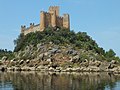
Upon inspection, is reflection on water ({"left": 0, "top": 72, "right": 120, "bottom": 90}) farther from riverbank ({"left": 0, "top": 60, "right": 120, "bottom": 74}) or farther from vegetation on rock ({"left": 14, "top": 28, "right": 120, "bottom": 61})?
vegetation on rock ({"left": 14, "top": 28, "right": 120, "bottom": 61})

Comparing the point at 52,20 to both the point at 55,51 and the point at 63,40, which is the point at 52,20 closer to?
the point at 63,40

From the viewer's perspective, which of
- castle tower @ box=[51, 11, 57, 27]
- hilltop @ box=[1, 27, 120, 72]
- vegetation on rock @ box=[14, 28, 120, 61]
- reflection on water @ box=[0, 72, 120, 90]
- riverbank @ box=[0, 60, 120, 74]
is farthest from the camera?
castle tower @ box=[51, 11, 57, 27]

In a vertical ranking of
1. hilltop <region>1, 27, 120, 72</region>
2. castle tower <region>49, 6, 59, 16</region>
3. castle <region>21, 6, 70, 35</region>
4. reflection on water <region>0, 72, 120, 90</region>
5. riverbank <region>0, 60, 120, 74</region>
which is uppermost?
castle tower <region>49, 6, 59, 16</region>

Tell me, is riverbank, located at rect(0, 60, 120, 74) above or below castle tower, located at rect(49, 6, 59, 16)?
below

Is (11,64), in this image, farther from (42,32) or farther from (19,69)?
(42,32)

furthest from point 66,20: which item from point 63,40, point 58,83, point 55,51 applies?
point 58,83

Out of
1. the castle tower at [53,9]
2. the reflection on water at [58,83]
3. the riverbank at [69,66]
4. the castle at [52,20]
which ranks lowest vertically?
the reflection on water at [58,83]

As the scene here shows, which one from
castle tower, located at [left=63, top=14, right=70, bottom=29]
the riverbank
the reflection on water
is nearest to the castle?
castle tower, located at [left=63, top=14, right=70, bottom=29]

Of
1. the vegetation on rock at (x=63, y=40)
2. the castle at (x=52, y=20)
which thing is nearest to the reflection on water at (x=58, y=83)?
the vegetation on rock at (x=63, y=40)

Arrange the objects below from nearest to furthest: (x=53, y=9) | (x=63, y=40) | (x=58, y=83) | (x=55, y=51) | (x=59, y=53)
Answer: (x=58, y=83)
(x=59, y=53)
(x=55, y=51)
(x=63, y=40)
(x=53, y=9)

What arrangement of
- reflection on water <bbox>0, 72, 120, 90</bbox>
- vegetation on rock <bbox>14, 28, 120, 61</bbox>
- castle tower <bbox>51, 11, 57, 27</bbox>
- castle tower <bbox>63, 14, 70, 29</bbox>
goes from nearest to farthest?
1. reflection on water <bbox>0, 72, 120, 90</bbox>
2. vegetation on rock <bbox>14, 28, 120, 61</bbox>
3. castle tower <bbox>51, 11, 57, 27</bbox>
4. castle tower <bbox>63, 14, 70, 29</bbox>

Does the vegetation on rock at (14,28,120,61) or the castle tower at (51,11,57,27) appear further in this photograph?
the castle tower at (51,11,57,27)

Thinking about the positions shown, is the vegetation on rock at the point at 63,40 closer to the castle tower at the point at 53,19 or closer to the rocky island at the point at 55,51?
the rocky island at the point at 55,51

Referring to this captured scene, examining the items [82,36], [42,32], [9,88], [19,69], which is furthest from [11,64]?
[9,88]
